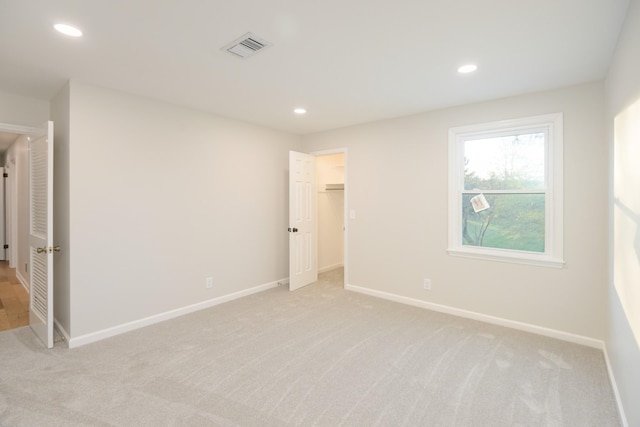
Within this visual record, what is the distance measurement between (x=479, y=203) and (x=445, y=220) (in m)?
0.42

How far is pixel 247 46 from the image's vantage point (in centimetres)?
220

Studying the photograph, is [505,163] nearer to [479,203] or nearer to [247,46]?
[479,203]

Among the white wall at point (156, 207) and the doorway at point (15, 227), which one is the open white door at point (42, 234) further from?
the doorway at point (15, 227)

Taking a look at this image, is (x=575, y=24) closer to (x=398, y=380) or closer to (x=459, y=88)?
(x=459, y=88)

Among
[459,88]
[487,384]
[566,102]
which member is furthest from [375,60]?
[487,384]

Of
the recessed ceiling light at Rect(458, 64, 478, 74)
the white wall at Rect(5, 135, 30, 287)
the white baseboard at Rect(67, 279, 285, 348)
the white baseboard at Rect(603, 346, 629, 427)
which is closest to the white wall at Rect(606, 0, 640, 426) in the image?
the white baseboard at Rect(603, 346, 629, 427)

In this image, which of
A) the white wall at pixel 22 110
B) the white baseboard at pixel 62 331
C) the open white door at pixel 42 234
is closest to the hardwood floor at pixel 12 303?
the open white door at pixel 42 234

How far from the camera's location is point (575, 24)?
193cm

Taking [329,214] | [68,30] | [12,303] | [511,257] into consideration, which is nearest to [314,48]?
[68,30]

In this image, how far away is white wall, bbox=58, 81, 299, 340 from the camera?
2885mm

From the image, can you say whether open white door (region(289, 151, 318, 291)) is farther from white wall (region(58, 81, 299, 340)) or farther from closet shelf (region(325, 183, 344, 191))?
closet shelf (region(325, 183, 344, 191))

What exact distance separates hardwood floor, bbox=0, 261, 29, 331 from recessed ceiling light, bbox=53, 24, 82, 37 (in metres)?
3.15

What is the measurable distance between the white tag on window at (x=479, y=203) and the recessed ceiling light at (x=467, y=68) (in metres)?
1.49

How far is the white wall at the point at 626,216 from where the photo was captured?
161 centimetres
